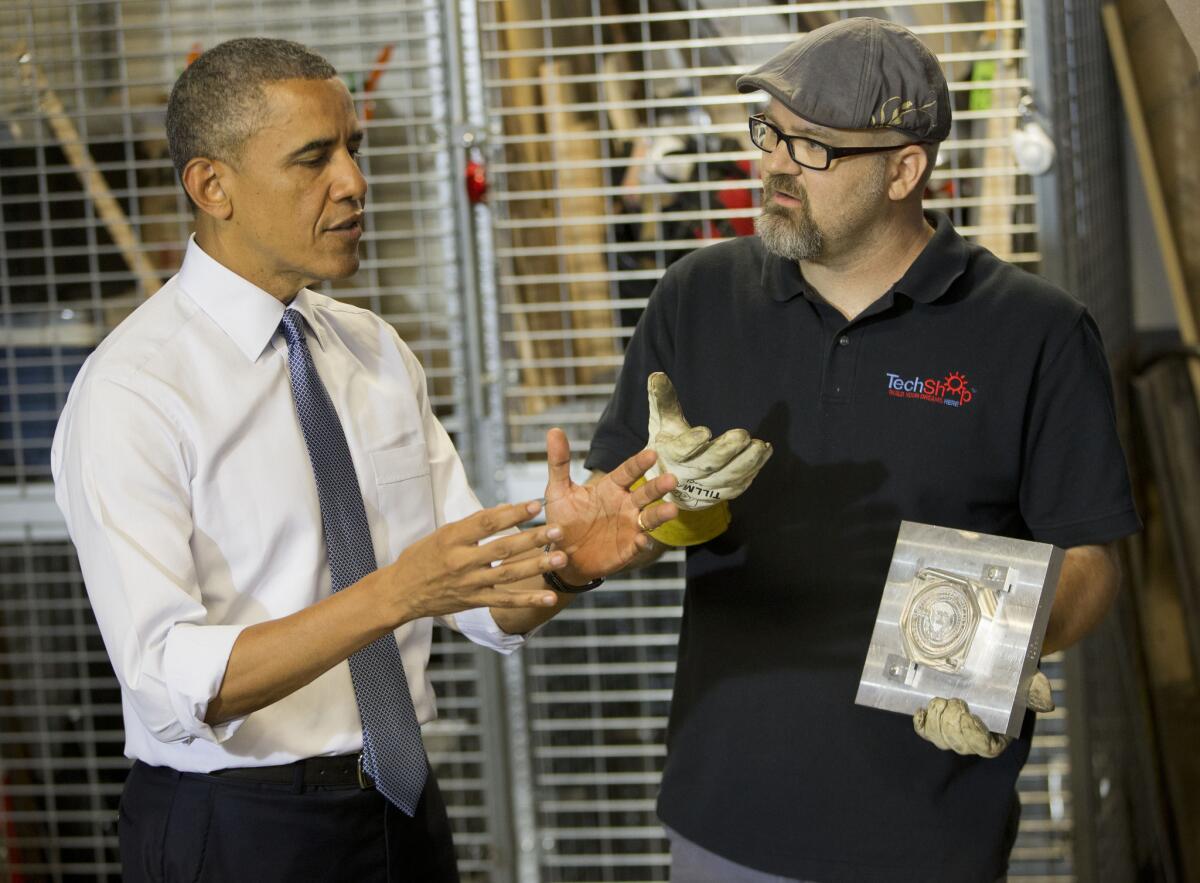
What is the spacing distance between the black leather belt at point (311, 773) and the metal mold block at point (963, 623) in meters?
0.63

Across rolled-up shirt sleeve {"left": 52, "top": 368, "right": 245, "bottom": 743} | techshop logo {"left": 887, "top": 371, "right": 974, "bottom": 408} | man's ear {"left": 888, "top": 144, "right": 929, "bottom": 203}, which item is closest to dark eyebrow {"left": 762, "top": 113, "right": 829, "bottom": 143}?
man's ear {"left": 888, "top": 144, "right": 929, "bottom": 203}

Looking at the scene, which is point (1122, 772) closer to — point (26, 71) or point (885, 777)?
point (885, 777)

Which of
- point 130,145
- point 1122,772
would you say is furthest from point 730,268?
point 1122,772

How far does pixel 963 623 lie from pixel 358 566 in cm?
73

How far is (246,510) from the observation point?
1.57 meters

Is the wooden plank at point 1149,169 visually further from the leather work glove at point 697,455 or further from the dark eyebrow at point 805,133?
the leather work glove at point 697,455

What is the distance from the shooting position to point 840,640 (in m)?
1.74

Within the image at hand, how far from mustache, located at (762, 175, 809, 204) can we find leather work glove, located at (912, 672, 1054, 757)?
696 mm

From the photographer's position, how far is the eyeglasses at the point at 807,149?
68.8 inches

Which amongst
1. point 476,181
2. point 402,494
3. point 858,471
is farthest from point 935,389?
point 476,181

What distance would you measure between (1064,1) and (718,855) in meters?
1.85

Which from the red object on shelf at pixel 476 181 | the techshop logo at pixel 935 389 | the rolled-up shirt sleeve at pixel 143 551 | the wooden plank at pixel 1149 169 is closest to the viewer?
the rolled-up shirt sleeve at pixel 143 551

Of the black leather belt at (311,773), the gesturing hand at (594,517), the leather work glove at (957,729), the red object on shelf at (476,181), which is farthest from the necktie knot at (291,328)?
the red object on shelf at (476,181)

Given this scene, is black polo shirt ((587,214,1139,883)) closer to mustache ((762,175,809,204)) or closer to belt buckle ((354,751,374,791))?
mustache ((762,175,809,204))
